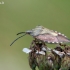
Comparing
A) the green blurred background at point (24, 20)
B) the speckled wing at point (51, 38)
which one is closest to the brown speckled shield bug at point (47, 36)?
the speckled wing at point (51, 38)


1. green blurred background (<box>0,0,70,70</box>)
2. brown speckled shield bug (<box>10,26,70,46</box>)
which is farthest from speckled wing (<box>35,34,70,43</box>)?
green blurred background (<box>0,0,70,70</box>)

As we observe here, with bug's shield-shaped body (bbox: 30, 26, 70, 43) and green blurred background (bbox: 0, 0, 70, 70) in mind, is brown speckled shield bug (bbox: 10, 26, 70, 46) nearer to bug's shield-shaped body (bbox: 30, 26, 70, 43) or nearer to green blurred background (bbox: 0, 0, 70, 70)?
bug's shield-shaped body (bbox: 30, 26, 70, 43)

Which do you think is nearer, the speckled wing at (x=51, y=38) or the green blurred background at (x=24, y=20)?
the speckled wing at (x=51, y=38)

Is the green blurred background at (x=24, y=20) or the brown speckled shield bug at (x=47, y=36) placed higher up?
the brown speckled shield bug at (x=47, y=36)

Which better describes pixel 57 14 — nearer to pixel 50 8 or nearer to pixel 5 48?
pixel 50 8

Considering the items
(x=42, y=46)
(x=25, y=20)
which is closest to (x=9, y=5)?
(x=25, y=20)

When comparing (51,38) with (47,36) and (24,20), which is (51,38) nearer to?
(47,36)

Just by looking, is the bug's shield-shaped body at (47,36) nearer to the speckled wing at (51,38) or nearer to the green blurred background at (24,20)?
the speckled wing at (51,38)

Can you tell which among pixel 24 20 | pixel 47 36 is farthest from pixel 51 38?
pixel 24 20
